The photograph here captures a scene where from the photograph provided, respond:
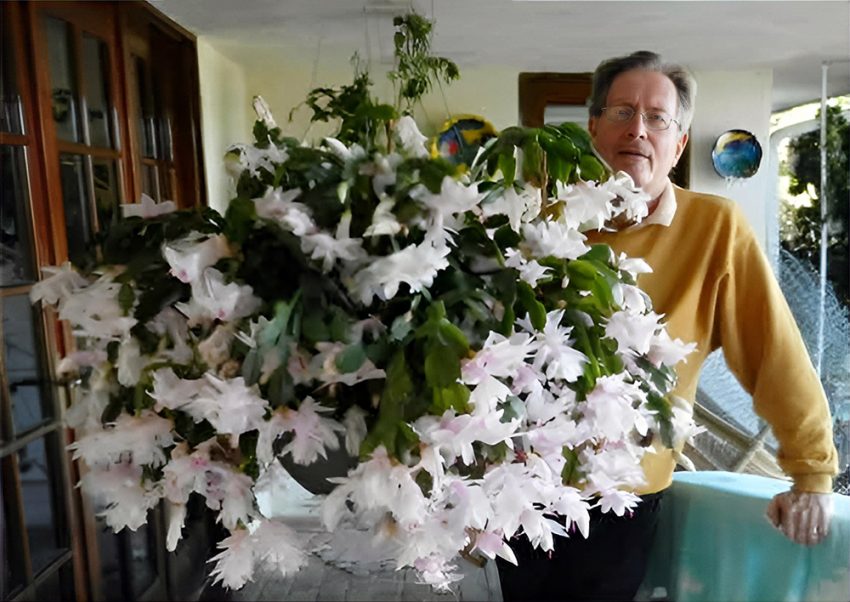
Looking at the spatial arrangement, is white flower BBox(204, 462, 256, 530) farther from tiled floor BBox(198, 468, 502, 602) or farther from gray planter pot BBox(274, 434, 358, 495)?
tiled floor BBox(198, 468, 502, 602)

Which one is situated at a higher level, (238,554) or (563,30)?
(563,30)

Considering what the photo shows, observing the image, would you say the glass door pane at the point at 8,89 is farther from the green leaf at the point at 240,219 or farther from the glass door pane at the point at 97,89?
the green leaf at the point at 240,219

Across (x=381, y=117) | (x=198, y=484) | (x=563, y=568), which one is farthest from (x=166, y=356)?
(x=563, y=568)

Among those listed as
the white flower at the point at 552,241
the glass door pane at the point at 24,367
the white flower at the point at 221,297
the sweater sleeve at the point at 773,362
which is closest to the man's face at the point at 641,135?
the sweater sleeve at the point at 773,362

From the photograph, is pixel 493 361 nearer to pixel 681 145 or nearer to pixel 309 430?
pixel 309 430

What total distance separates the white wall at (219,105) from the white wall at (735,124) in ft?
1.63

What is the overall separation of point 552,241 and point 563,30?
332 millimetres

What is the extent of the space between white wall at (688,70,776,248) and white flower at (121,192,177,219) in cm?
56

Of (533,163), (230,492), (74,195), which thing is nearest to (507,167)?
(533,163)

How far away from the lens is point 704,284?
0.75 meters

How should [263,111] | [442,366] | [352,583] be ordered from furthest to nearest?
[352,583], [263,111], [442,366]

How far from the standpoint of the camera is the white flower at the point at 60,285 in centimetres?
58

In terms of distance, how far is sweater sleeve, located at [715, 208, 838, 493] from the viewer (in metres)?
0.76

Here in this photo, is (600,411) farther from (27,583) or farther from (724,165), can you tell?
(27,583)
